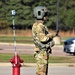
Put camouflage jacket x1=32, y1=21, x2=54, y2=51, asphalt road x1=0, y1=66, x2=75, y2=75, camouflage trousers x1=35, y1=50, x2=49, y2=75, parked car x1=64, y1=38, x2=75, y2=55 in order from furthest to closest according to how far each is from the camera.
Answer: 1. parked car x1=64, y1=38, x2=75, y2=55
2. asphalt road x1=0, y1=66, x2=75, y2=75
3. camouflage trousers x1=35, y1=50, x2=49, y2=75
4. camouflage jacket x1=32, y1=21, x2=54, y2=51

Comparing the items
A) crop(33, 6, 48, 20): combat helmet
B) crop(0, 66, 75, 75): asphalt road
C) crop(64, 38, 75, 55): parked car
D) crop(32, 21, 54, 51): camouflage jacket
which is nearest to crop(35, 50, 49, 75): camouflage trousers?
crop(32, 21, 54, 51): camouflage jacket

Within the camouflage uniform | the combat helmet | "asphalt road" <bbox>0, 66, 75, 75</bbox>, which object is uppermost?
the combat helmet

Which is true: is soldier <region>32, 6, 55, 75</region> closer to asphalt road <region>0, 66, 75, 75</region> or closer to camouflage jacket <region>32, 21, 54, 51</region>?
camouflage jacket <region>32, 21, 54, 51</region>

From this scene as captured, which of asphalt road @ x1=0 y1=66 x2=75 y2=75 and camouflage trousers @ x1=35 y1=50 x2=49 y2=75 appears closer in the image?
camouflage trousers @ x1=35 y1=50 x2=49 y2=75

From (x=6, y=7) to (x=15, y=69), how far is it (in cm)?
6147

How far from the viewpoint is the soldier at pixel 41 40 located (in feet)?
23.6

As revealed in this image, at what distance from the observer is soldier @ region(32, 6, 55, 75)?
7188 millimetres

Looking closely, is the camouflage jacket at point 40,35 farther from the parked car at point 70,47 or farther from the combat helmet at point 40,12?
the parked car at point 70,47

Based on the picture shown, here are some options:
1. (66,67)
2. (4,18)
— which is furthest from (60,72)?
(4,18)

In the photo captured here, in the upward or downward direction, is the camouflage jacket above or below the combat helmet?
below

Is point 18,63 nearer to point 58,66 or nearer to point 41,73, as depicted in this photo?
point 41,73

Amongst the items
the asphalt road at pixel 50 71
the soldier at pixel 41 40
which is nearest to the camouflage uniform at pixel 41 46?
the soldier at pixel 41 40

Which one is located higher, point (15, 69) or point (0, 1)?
point (0, 1)

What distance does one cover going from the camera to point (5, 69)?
1523cm
